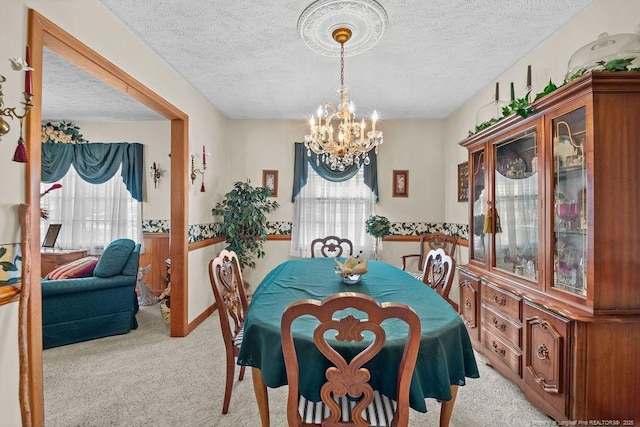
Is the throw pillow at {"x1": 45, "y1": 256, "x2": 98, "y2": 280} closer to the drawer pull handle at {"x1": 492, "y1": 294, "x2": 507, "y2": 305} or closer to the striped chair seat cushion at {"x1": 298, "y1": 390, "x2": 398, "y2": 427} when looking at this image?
the striped chair seat cushion at {"x1": 298, "y1": 390, "x2": 398, "y2": 427}

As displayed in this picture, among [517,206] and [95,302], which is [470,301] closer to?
[517,206]

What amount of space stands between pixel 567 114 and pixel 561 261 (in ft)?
2.93

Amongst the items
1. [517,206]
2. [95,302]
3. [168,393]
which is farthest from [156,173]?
[517,206]

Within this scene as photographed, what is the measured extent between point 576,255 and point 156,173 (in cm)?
495

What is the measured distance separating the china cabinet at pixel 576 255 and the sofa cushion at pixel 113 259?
3.62 meters

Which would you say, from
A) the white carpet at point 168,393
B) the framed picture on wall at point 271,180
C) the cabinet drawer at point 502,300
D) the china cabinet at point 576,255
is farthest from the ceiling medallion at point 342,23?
the white carpet at point 168,393

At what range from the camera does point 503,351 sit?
7.82 feet

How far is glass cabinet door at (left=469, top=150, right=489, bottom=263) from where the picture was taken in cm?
282

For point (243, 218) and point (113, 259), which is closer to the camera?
point (113, 259)

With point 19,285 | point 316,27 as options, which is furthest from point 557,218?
point 19,285

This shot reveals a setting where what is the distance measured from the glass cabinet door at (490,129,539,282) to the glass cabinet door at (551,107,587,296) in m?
0.19

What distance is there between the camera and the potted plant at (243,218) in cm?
423

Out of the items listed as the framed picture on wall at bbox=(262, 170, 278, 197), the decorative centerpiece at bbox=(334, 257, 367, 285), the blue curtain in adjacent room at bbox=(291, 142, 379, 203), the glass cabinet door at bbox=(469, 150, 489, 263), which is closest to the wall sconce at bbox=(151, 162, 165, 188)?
the framed picture on wall at bbox=(262, 170, 278, 197)

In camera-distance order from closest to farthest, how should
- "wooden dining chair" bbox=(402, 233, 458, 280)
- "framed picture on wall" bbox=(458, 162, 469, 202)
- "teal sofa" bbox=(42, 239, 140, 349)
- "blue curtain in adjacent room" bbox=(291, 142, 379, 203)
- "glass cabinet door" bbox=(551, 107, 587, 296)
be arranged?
"glass cabinet door" bbox=(551, 107, 587, 296) < "teal sofa" bbox=(42, 239, 140, 349) < "framed picture on wall" bbox=(458, 162, 469, 202) < "wooden dining chair" bbox=(402, 233, 458, 280) < "blue curtain in adjacent room" bbox=(291, 142, 379, 203)
